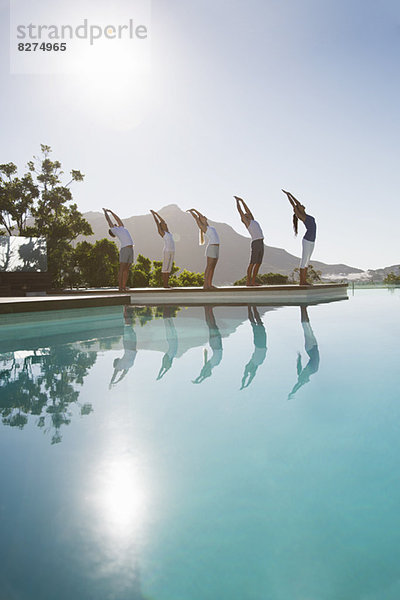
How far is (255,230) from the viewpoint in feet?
40.2

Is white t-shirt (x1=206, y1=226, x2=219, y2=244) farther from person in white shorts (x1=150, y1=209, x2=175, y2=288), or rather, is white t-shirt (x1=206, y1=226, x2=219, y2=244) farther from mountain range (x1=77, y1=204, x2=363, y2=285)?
mountain range (x1=77, y1=204, x2=363, y2=285)

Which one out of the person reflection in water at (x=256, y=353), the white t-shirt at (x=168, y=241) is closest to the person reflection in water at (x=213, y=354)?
the person reflection in water at (x=256, y=353)

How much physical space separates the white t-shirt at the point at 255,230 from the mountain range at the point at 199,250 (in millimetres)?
73159

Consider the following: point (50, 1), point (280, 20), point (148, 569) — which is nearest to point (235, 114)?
point (280, 20)

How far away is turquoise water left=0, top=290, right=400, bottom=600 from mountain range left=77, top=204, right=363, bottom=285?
271 feet

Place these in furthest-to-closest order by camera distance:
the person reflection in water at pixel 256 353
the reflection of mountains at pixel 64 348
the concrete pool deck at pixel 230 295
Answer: the concrete pool deck at pixel 230 295, the person reflection in water at pixel 256 353, the reflection of mountains at pixel 64 348

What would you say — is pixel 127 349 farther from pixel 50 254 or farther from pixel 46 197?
pixel 46 197

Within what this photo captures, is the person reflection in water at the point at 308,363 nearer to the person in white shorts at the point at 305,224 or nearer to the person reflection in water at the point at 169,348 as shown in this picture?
Result: the person reflection in water at the point at 169,348

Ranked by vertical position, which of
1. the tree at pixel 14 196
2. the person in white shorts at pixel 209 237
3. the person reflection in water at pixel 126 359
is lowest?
the person reflection in water at pixel 126 359

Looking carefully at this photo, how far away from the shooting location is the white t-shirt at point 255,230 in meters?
12.3

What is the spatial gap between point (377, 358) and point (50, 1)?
35.8 feet

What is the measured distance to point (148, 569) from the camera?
1.18 metres

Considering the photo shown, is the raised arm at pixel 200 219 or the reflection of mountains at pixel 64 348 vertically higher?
the raised arm at pixel 200 219

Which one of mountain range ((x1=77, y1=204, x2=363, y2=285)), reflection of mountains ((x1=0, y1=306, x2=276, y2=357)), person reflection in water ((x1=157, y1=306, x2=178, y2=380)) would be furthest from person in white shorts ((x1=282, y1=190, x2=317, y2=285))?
mountain range ((x1=77, y1=204, x2=363, y2=285))
